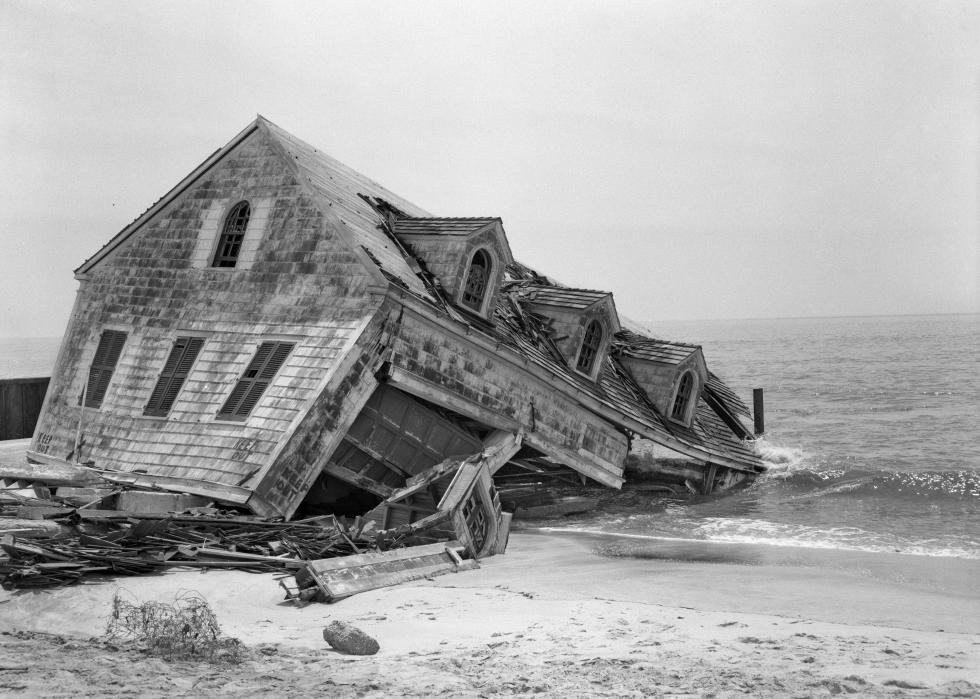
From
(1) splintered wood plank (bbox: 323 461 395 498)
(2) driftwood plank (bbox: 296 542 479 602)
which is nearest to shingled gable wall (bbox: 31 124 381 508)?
(1) splintered wood plank (bbox: 323 461 395 498)

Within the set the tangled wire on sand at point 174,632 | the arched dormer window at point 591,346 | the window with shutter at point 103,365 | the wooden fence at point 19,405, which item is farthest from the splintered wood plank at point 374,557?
the wooden fence at point 19,405

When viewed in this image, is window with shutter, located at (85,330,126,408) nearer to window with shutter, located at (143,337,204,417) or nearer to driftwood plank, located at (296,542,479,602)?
window with shutter, located at (143,337,204,417)

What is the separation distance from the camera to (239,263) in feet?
67.5

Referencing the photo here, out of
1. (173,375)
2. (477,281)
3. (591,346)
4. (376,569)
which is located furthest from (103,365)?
(591,346)

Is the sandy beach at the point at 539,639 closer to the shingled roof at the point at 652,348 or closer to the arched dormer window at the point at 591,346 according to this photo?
the arched dormer window at the point at 591,346

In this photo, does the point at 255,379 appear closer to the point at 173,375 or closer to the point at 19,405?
the point at 173,375

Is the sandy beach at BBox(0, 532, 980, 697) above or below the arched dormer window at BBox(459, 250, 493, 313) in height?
below

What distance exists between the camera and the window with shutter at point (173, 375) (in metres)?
19.4

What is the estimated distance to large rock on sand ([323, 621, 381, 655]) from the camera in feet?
34.1

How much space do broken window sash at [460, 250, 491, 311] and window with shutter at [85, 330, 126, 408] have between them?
7.03m

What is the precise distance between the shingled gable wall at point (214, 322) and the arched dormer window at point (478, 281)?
3634 millimetres

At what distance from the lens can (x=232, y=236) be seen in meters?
21.1

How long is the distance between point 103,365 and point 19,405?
1029 centimetres

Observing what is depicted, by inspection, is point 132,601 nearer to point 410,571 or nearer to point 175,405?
point 410,571
